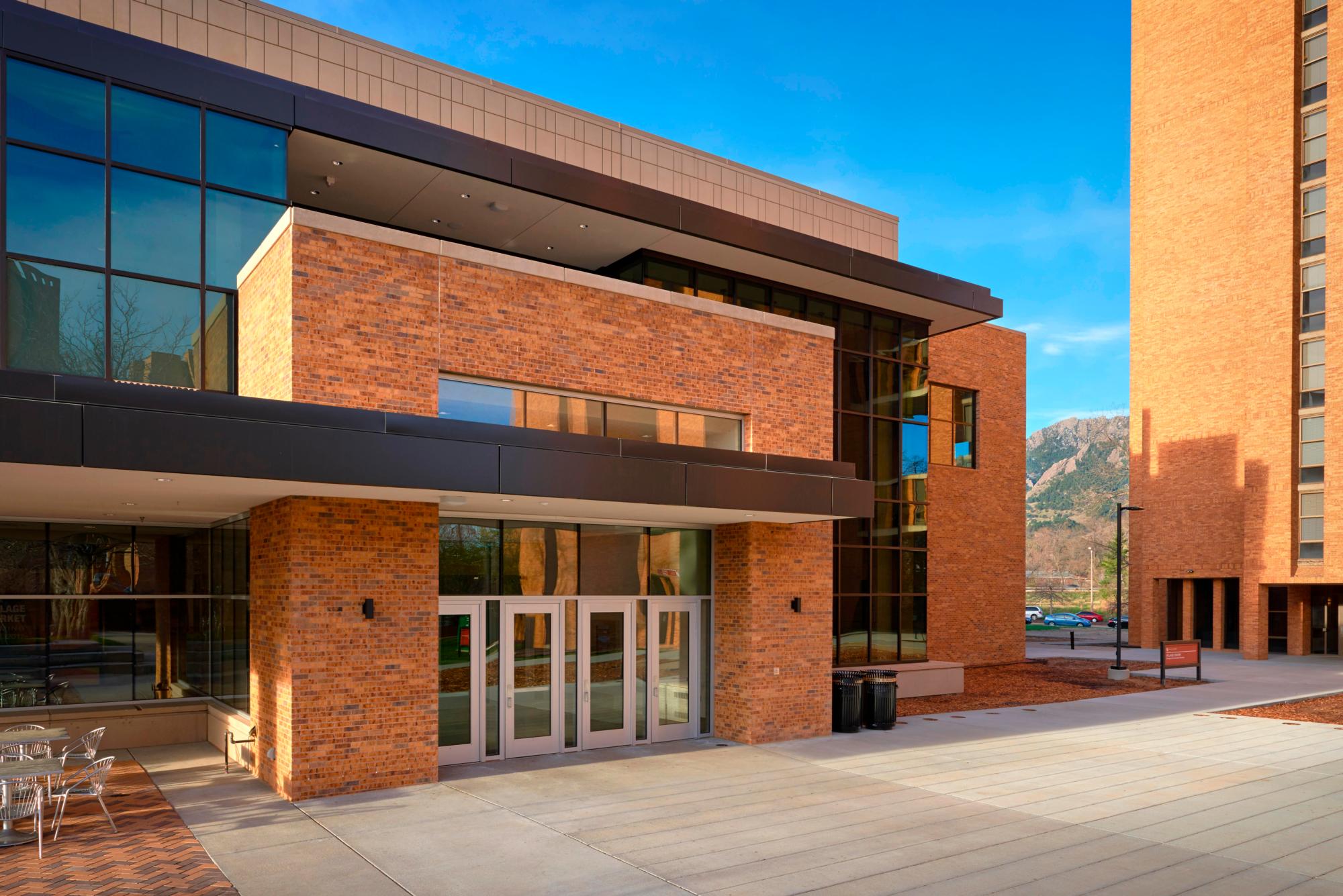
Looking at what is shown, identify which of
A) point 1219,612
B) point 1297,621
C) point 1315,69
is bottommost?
point 1297,621

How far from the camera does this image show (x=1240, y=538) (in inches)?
1574

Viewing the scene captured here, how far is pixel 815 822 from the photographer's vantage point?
10.9m

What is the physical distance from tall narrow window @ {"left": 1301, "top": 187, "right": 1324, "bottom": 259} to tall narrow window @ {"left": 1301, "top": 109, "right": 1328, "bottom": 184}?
25.4 inches

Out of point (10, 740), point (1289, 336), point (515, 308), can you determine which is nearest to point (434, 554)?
point (515, 308)

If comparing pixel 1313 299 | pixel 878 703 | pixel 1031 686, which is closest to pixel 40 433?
pixel 878 703

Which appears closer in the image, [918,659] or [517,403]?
[517,403]

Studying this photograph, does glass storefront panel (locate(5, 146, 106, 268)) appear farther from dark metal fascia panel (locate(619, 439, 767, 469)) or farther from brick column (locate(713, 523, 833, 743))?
brick column (locate(713, 523, 833, 743))

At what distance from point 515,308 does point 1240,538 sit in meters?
37.9

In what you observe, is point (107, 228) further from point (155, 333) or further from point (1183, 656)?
point (1183, 656)

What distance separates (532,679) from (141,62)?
10.5 meters

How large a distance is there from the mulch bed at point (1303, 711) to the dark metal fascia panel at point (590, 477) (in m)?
15.9

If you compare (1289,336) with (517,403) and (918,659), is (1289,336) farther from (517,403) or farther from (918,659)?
(517,403)

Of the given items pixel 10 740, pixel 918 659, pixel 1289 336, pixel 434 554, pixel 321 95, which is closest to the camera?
pixel 10 740

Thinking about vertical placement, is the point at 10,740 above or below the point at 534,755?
above
